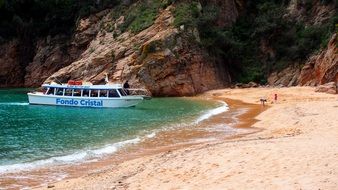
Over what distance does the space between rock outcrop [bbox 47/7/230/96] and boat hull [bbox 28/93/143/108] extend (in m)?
9.22

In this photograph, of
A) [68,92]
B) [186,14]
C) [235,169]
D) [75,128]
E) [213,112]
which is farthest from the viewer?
[186,14]

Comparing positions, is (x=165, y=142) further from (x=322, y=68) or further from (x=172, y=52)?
(x=322, y=68)

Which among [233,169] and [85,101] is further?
[85,101]

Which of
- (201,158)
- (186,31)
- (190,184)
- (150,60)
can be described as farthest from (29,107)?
(190,184)

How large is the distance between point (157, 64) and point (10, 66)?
34.7m

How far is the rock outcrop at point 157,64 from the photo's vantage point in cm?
5519

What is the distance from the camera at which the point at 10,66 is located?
78188 mm

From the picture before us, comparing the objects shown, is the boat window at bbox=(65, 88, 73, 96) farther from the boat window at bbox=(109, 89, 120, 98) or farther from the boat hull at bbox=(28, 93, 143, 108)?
the boat window at bbox=(109, 89, 120, 98)

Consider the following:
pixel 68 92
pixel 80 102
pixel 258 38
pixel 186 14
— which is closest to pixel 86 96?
pixel 80 102

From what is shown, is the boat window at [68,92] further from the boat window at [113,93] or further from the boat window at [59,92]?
the boat window at [113,93]

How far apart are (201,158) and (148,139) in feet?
28.8

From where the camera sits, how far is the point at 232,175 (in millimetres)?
13344

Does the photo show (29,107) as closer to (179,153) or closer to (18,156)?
(18,156)

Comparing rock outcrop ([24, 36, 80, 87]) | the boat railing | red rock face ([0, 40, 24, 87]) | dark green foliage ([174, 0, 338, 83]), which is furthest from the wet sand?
red rock face ([0, 40, 24, 87])
